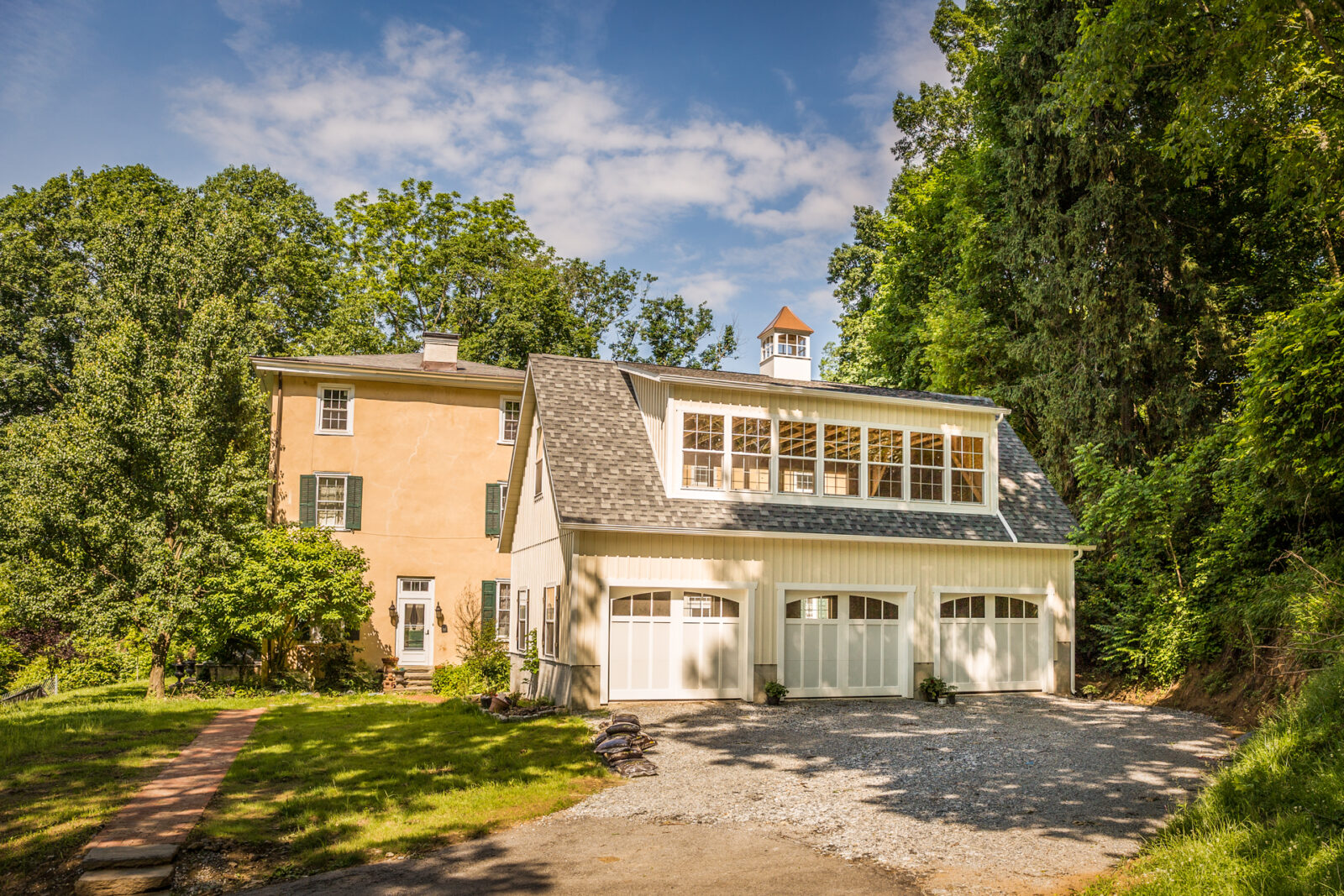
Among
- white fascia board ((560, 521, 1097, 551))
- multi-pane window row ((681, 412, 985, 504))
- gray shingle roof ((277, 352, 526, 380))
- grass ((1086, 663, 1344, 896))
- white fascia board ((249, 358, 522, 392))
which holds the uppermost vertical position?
gray shingle roof ((277, 352, 526, 380))

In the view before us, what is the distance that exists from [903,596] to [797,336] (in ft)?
22.3

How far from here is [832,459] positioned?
17297mm

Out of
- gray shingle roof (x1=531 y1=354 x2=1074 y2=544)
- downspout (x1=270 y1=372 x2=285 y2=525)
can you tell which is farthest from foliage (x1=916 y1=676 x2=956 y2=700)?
downspout (x1=270 y1=372 x2=285 y2=525)

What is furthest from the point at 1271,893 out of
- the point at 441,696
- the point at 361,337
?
the point at 361,337

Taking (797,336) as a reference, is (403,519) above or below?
below

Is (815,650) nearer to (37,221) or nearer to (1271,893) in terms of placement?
(1271,893)

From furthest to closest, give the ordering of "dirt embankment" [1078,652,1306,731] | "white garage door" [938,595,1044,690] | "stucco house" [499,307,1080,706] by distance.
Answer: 1. "white garage door" [938,595,1044,690]
2. "stucco house" [499,307,1080,706]
3. "dirt embankment" [1078,652,1306,731]

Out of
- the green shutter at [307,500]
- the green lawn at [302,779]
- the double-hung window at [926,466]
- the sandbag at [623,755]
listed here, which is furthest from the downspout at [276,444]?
the double-hung window at [926,466]

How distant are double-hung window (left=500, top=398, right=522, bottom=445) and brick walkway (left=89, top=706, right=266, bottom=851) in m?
12.0

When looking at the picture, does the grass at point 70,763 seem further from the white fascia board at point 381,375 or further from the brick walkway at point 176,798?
the white fascia board at point 381,375

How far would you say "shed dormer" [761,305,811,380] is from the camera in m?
20.4

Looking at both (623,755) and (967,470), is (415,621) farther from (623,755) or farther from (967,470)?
(967,470)

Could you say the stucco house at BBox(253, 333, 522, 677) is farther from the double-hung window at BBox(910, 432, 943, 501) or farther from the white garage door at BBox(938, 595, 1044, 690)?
the white garage door at BBox(938, 595, 1044, 690)

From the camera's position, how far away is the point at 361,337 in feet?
109
